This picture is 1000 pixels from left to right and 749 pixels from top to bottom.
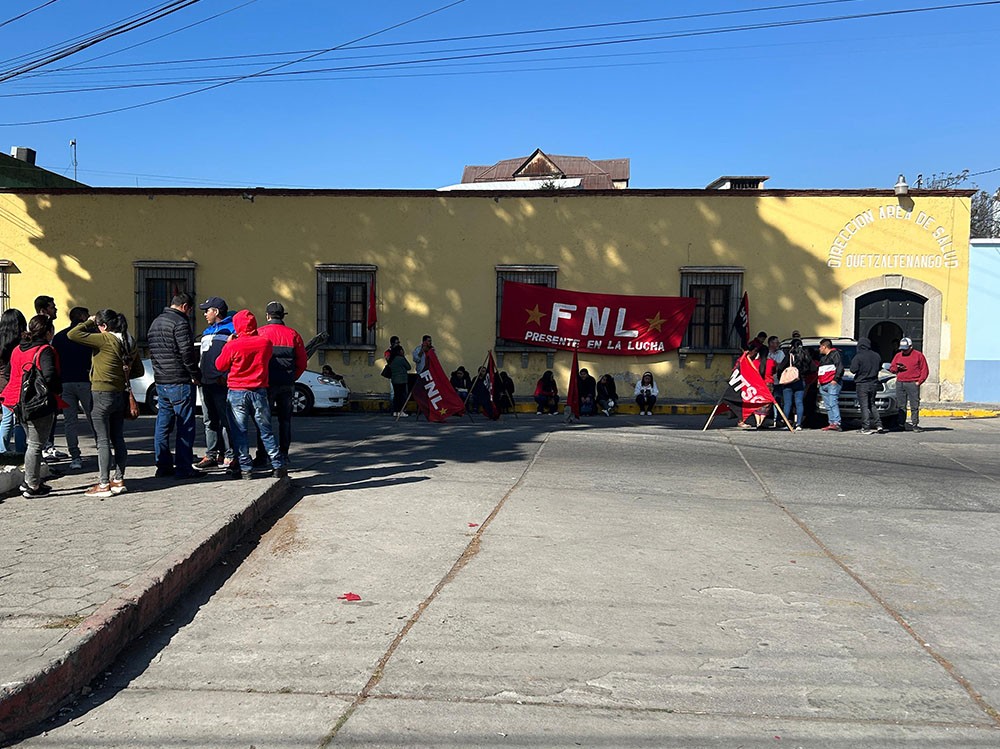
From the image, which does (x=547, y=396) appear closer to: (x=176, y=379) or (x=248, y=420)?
(x=248, y=420)

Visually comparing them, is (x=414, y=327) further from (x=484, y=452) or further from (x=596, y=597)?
(x=596, y=597)

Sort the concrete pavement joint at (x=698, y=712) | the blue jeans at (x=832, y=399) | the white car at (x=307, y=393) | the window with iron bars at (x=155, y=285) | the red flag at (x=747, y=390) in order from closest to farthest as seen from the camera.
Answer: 1. the concrete pavement joint at (x=698, y=712)
2. the red flag at (x=747, y=390)
3. the blue jeans at (x=832, y=399)
4. the white car at (x=307, y=393)
5. the window with iron bars at (x=155, y=285)

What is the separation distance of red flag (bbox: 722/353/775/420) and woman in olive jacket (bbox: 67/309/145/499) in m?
11.0

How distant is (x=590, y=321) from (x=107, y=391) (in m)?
15.4

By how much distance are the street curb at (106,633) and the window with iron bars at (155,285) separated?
17.0 m

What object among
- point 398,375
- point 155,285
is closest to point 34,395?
point 398,375

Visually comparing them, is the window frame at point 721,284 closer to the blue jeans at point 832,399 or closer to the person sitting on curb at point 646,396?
the person sitting on curb at point 646,396

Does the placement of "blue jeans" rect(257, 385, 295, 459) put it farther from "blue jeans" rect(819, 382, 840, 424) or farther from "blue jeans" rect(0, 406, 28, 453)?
"blue jeans" rect(819, 382, 840, 424)

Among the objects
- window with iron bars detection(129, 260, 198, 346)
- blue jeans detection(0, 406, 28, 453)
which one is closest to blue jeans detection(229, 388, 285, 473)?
blue jeans detection(0, 406, 28, 453)

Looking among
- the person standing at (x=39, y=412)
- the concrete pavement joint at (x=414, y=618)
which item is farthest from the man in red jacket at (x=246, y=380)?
the concrete pavement joint at (x=414, y=618)

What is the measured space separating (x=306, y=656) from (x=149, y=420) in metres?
13.2

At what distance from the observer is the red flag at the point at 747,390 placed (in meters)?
16.1

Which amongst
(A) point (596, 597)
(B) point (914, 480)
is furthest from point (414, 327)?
(A) point (596, 597)

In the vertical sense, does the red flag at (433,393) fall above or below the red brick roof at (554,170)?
below
